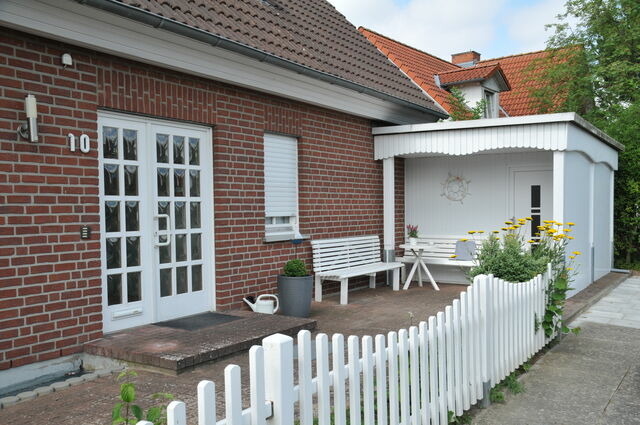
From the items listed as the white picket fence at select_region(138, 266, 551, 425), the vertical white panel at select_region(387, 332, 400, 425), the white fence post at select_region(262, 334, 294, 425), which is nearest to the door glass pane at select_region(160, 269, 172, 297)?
the white picket fence at select_region(138, 266, 551, 425)

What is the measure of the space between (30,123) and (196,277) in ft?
8.84

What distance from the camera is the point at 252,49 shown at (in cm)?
669

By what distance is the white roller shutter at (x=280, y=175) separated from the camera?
7.99 m

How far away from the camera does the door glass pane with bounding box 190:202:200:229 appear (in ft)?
22.3

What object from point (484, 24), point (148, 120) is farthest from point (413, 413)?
point (484, 24)

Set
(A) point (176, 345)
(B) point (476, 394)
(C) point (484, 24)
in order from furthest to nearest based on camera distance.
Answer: (C) point (484, 24) → (A) point (176, 345) → (B) point (476, 394)

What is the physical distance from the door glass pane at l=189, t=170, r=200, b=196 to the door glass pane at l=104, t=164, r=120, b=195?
106 cm

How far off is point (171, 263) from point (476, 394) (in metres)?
3.67

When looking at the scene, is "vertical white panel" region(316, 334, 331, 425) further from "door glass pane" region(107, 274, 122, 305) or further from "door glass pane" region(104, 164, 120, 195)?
"door glass pane" region(104, 164, 120, 195)

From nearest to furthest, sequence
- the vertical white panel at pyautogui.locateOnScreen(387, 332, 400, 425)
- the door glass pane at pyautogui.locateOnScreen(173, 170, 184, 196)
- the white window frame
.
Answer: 1. the vertical white panel at pyautogui.locateOnScreen(387, 332, 400, 425)
2. the door glass pane at pyautogui.locateOnScreen(173, 170, 184, 196)
3. the white window frame

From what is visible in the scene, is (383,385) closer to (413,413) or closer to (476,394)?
(413,413)

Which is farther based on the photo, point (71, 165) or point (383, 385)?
point (71, 165)

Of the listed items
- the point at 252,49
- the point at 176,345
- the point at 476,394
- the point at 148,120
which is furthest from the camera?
the point at 252,49

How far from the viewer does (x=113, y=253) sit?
581cm
